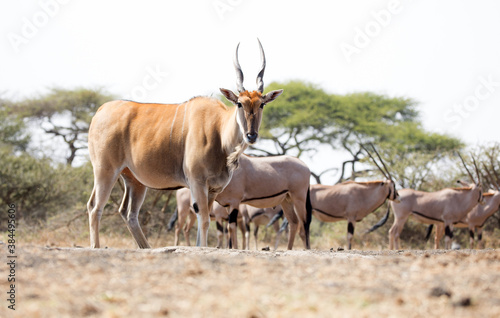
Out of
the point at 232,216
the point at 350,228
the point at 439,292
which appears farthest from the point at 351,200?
the point at 439,292

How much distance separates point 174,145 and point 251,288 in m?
4.58

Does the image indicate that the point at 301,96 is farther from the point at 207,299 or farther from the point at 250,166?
the point at 207,299

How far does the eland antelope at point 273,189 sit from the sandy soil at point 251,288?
22.6 feet

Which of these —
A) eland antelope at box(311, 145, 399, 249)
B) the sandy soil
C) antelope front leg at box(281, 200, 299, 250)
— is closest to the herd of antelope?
the sandy soil

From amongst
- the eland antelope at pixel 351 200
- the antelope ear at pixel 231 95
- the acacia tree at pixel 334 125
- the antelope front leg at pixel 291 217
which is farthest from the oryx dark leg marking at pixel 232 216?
the acacia tree at pixel 334 125

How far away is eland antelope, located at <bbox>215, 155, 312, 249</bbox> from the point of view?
452 inches

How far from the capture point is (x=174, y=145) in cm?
779

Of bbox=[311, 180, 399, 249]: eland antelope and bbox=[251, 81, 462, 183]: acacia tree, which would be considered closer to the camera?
bbox=[311, 180, 399, 249]: eland antelope

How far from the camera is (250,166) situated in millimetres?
11820

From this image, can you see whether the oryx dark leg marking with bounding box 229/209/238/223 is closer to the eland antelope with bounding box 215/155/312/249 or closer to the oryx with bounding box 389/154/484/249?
the eland antelope with bounding box 215/155/312/249

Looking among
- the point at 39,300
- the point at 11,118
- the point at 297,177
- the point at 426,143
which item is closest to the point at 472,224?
the point at 297,177

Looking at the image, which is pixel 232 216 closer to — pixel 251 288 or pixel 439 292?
pixel 251 288

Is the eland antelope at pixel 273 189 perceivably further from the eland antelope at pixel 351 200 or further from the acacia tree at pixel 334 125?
the acacia tree at pixel 334 125

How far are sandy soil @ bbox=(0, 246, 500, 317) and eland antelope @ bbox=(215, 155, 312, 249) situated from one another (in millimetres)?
6875
